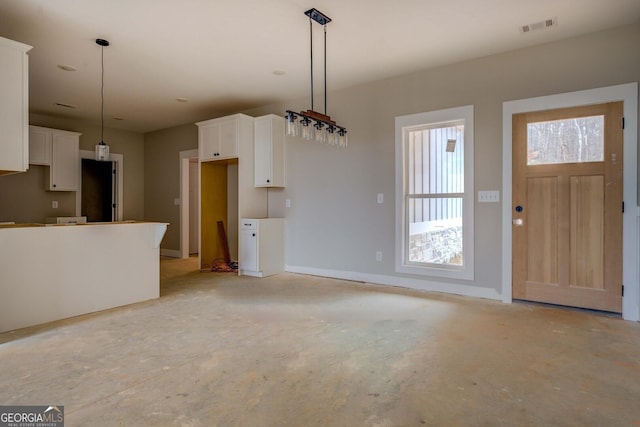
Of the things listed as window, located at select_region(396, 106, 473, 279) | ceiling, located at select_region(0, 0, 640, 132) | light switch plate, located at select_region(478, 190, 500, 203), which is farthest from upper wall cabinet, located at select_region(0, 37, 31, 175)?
light switch plate, located at select_region(478, 190, 500, 203)

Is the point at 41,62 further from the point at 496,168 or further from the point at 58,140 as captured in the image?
the point at 496,168

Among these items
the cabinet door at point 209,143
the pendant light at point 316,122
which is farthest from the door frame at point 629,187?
the cabinet door at point 209,143

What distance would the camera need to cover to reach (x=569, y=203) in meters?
3.33

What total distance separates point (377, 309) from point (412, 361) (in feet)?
3.73

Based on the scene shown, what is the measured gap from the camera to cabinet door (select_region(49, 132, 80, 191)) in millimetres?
5914

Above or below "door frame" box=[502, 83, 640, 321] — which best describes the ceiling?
above

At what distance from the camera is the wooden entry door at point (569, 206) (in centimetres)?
314

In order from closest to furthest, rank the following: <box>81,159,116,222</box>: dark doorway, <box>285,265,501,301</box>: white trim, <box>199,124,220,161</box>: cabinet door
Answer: <box>285,265,501,301</box>: white trim < <box>199,124,220,161</box>: cabinet door < <box>81,159,116,222</box>: dark doorway

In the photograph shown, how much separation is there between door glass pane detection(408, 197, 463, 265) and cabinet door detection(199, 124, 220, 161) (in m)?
3.07

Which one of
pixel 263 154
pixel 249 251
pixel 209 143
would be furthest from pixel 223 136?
pixel 249 251

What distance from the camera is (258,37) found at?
3.31 meters

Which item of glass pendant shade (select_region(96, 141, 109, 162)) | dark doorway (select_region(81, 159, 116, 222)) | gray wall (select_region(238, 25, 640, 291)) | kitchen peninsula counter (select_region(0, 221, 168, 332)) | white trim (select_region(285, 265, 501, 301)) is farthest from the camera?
dark doorway (select_region(81, 159, 116, 222))

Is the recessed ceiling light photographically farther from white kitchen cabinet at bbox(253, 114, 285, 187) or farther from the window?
the window

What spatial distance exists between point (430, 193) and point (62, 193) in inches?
250
